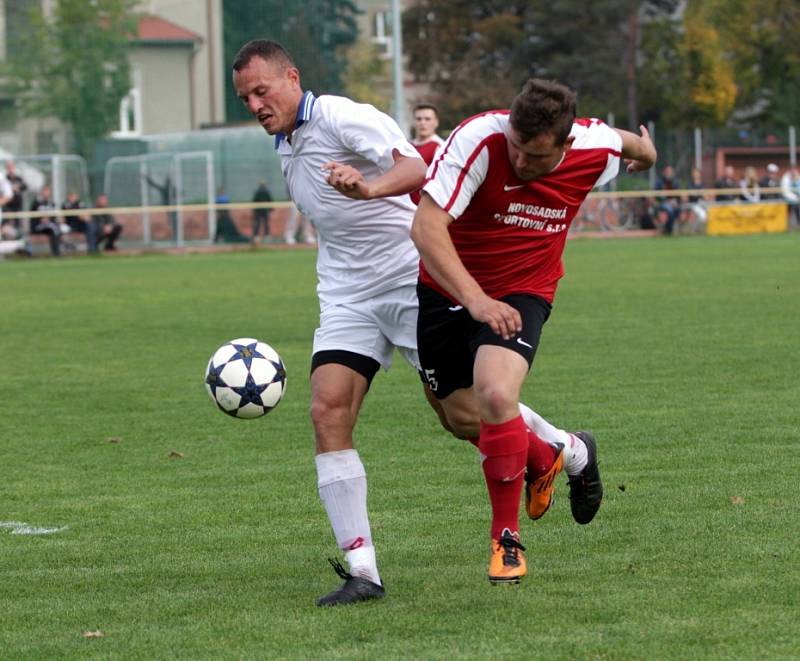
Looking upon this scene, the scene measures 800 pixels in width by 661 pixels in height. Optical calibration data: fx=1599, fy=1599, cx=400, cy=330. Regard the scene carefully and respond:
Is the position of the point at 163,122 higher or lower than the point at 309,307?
higher

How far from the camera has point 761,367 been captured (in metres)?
11.3

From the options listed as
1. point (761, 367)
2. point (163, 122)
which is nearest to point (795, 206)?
point (163, 122)

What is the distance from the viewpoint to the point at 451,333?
570 centimetres

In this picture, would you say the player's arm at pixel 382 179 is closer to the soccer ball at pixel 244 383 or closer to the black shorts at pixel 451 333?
the black shorts at pixel 451 333

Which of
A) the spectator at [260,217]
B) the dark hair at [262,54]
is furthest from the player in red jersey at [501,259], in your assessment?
the spectator at [260,217]

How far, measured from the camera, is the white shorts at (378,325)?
5.75 metres

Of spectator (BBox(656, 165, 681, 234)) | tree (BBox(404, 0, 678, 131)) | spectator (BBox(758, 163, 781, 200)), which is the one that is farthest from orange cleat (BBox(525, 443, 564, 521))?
tree (BBox(404, 0, 678, 131))

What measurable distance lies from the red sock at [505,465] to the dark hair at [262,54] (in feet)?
5.07

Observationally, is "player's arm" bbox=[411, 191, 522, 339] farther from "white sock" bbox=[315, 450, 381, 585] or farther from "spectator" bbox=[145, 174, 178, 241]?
"spectator" bbox=[145, 174, 178, 241]

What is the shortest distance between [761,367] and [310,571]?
248 inches

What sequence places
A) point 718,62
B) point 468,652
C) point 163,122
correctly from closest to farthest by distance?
point 468,652, point 163,122, point 718,62

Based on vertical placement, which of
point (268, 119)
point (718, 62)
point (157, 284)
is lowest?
point (157, 284)

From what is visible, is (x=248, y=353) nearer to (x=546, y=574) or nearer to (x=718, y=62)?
(x=546, y=574)

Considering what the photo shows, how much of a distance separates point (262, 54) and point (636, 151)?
1.44 m
